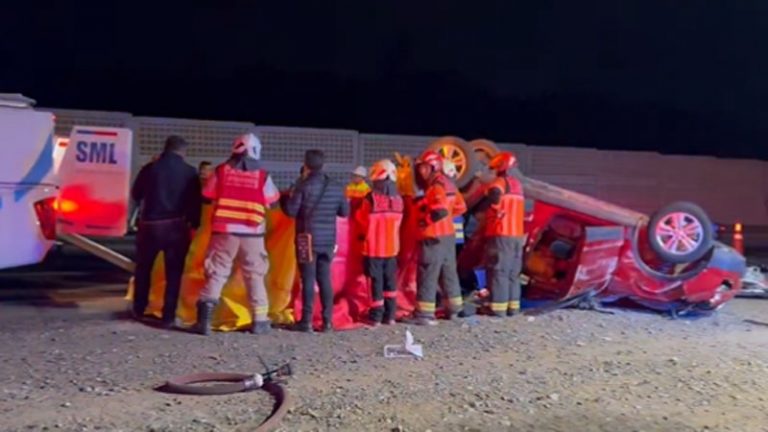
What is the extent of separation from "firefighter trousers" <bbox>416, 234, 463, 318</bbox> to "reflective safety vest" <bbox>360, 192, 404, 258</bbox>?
1.18ft

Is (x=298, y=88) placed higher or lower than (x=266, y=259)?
higher

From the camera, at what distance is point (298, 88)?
34844 mm

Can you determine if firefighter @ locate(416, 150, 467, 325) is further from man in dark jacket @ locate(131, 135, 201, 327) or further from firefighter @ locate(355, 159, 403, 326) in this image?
man in dark jacket @ locate(131, 135, 201, 327)

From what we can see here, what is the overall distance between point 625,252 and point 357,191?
3.23 m

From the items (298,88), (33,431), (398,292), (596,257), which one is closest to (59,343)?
(33,431)

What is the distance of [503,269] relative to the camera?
10148mm

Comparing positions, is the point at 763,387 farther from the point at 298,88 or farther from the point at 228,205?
the point at 298,88

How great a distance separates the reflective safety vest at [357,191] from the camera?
32.3 feet

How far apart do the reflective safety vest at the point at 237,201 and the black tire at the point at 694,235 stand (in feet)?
14.9

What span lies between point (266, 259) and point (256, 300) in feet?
1.39

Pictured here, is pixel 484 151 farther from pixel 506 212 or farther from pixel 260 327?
pixel 260 327

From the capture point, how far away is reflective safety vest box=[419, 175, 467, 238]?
9.69 metres

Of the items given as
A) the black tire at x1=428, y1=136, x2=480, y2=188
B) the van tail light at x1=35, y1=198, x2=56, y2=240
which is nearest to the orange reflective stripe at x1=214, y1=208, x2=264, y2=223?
the van tail light at x1=35, y1=198, x2=56, y2=240

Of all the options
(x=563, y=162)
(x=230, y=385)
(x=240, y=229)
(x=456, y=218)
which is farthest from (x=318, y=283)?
(x=563, y=162)
